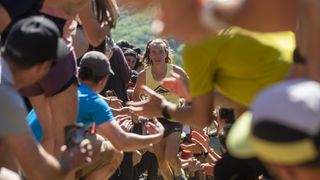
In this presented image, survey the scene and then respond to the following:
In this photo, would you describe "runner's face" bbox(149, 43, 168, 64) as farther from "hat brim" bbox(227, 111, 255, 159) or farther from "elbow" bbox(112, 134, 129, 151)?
"hat brim" bbox(227, 111, 255, 159)

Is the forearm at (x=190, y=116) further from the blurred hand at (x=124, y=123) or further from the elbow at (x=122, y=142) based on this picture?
the blurred hand at (x=124, y=123)

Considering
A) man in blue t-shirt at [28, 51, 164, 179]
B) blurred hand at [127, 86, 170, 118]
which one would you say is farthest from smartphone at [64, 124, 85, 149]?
man in blue t-shirt at [28, 51, 164, 179]

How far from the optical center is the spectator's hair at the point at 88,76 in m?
5.30

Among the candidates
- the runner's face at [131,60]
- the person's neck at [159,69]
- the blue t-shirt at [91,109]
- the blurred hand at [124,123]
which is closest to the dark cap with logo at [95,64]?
the blue t-shirt at [91,109]

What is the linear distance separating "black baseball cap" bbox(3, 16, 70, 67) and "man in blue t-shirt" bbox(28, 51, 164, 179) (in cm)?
153

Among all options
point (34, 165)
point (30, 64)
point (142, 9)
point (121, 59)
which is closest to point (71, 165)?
point (34, 165)

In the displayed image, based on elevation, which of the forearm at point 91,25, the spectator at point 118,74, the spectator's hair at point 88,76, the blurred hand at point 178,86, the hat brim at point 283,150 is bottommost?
the spectator at point 118,74

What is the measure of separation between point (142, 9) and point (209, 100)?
3.14 ft

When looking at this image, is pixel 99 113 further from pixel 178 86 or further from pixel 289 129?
pixel 289 129

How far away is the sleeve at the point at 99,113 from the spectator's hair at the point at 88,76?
0.63 ft

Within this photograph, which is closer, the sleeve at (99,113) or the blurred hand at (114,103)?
the sleeve at (99,113)

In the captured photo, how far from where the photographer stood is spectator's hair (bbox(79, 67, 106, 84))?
17.4 feet

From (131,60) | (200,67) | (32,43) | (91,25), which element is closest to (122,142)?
(91,25)

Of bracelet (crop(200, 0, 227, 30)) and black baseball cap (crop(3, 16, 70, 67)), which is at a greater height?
bracelet (crop(200, 0, 227, 30))
